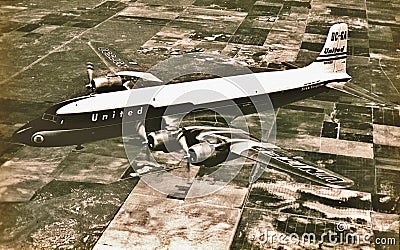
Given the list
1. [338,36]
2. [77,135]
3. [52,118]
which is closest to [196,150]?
[77,135]

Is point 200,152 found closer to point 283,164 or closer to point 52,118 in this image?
point 283,164

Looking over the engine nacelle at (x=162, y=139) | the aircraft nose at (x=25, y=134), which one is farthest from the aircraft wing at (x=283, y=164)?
the aircraft nose at (x=25, y=134)

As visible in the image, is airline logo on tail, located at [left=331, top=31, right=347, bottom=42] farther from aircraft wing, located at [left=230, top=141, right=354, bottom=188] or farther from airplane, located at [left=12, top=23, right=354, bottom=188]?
aircraft wing, located at [left=230, top=141, right=354, bottom=188]

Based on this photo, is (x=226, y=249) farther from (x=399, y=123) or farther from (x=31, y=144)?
(x=399, y=123)

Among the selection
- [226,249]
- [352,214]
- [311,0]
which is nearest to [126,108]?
[226,249]

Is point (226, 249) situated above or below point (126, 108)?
below
